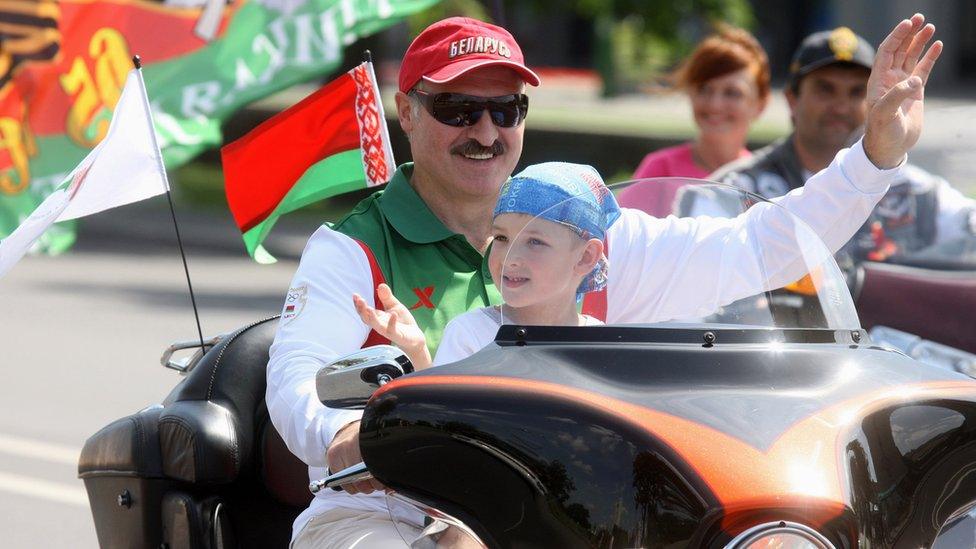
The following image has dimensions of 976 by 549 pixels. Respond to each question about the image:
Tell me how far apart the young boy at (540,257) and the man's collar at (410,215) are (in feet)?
2.14

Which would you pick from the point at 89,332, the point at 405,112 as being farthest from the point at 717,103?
the point at 89,332

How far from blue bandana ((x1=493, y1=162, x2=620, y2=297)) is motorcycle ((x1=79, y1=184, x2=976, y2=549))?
46mm

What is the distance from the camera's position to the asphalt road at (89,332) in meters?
6.95

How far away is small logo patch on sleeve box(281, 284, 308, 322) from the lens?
129 inches

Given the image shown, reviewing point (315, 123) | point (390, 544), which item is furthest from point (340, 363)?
point (315, 123)

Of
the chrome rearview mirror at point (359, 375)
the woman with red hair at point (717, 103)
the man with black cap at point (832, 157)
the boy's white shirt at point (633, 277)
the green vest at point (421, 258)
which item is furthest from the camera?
the woman with red hair at point (717, 103)

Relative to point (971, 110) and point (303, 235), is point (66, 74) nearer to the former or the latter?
point (971, 110)

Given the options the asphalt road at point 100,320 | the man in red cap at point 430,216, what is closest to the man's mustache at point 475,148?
the man in red cap at point 430,216

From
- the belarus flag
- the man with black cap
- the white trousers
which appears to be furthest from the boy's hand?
the man with black cap

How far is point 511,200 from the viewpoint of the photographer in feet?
9.01

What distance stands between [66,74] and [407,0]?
1301 mm

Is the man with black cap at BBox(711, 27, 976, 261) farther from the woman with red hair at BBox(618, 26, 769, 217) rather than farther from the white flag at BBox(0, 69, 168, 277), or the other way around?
the white flag at BBox(0, 69, 168, 277)

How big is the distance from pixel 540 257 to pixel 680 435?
0.53 meters

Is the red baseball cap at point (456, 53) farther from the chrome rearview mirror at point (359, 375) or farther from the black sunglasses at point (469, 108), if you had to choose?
the chrome rearview mirror at point (359, 375)
